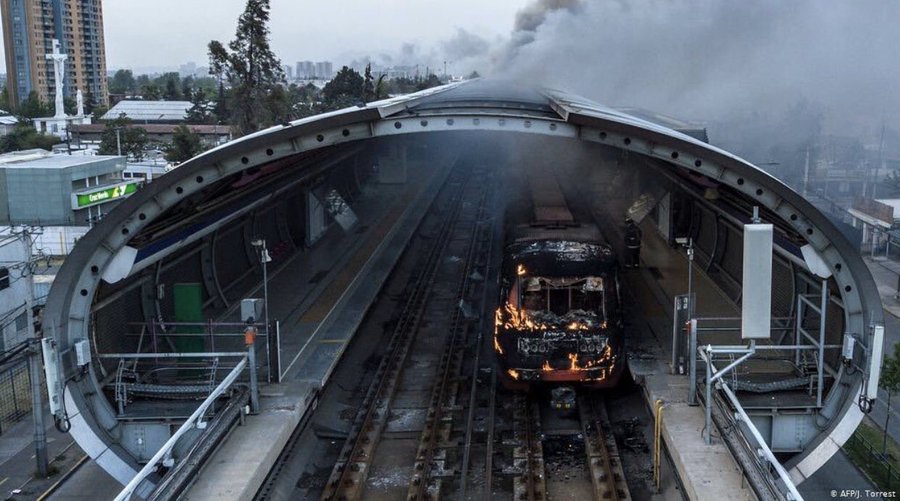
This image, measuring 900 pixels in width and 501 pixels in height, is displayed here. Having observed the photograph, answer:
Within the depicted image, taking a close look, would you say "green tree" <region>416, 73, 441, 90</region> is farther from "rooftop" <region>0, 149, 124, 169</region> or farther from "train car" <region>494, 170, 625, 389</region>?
"train car" <region>494, 170, 625, 389</region>

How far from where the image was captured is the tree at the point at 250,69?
3981 centimetres

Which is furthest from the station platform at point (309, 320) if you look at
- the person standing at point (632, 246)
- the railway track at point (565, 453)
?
the person standing at point (632, 246)

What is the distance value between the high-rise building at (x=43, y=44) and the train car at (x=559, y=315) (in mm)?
104940

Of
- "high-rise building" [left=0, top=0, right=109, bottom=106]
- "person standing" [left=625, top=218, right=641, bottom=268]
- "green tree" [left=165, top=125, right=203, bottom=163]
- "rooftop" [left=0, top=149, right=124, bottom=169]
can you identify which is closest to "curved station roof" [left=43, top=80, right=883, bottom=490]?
"person standing" [left=625, top=218, right=641, bottom=268]

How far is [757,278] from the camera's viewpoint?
8422 mm

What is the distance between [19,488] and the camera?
13.0 metres

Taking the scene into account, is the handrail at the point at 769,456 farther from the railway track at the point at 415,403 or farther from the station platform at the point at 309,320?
the station platform at the point at 309,320

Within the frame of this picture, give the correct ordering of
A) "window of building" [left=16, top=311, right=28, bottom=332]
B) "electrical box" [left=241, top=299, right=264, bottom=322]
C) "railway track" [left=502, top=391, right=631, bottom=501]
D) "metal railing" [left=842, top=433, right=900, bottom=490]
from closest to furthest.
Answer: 1. "railway track" [left=502, top=391, right=631, bottom=501]
2. "electrical box" [left=241, top=299, right=264, bottom=322]
3. "metal railing" [left=842, top=433, right=900, bottom=490]
4. "window of building" [left=16, top=311, right=28, bottom=332]

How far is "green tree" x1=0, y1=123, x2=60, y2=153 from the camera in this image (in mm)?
56094

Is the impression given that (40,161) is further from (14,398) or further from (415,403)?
(415,403)

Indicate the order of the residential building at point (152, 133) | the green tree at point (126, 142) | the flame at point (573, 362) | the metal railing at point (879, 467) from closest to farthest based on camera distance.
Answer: the flame at point (573, 362)
the metal railing at point (879, 467)
the green tree at point (126, 142)
the residential building at point (152, 133)

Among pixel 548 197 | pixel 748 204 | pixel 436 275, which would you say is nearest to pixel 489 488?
pixel 748 204

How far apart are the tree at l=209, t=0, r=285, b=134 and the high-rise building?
72.8m

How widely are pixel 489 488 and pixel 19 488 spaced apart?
7755mm
